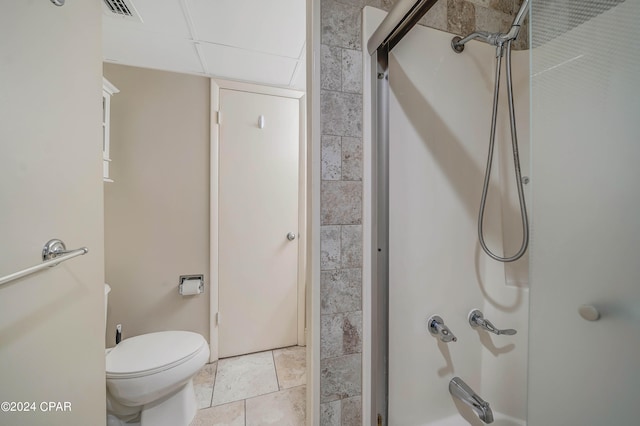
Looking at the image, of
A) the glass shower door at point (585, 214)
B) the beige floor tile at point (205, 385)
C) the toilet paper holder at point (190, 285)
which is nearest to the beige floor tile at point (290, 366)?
the beige floor tile at point (205, 385)

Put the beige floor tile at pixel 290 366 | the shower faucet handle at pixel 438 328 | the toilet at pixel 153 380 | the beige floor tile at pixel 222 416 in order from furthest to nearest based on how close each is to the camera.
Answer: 1. the beige floor tile at pixel 290 366
2. the beige floor tile at pixel 222 416
3. the toilet at pixel 153 380
4. the shower faucet handle at pixel 438 328

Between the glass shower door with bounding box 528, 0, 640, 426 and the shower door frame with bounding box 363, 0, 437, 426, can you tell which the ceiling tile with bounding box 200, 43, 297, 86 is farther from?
the glass shower door with bounding box 528, 0, 640, 426

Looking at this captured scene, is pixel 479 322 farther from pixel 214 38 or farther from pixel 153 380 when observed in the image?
pixel 214 38

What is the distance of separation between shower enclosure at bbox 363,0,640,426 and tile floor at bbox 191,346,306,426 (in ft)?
2.52

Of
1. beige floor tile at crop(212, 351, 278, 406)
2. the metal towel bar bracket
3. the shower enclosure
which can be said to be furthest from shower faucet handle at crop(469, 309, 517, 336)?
the metal towel bar bracket

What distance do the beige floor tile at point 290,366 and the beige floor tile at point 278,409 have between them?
60 millimetres

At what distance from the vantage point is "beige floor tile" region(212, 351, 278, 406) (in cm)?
144

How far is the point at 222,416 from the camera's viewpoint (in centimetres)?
128

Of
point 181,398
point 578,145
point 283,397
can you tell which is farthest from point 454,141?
point 181,398

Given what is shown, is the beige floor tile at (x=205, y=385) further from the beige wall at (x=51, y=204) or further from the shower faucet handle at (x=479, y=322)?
the shower faucet handle at (x=479, y=322)

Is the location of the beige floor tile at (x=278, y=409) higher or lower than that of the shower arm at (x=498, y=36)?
lower

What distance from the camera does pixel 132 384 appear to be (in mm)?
1028

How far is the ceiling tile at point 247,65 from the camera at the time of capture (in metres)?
1.44

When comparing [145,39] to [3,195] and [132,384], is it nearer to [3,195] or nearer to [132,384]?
[3,195]
